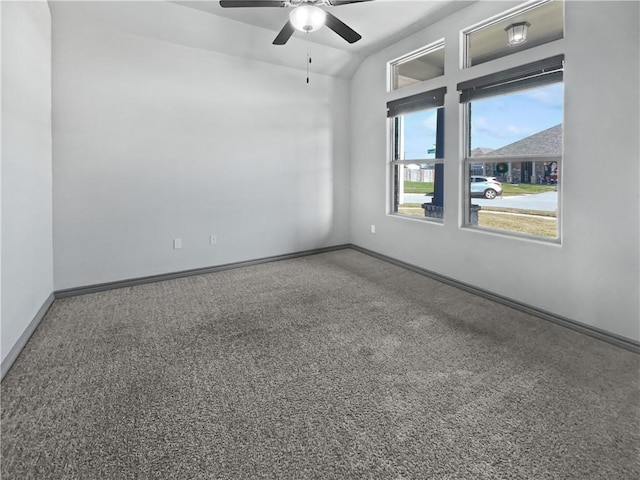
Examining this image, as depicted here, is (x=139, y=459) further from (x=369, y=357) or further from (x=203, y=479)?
(x=369, y=357)

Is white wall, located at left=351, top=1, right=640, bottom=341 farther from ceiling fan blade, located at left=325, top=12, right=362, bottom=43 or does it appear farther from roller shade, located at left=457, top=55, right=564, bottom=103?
ceiling fan blade, located at left=325, top=12, right=362, bottom=43

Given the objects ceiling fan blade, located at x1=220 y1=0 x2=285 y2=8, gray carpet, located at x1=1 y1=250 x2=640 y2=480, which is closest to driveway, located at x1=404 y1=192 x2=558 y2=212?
gray carpet, located at x1=1 y1=250 x2=640 y2=480

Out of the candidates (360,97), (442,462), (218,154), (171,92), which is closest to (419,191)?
(360,97)

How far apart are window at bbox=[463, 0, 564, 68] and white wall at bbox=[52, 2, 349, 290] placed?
7.41ft

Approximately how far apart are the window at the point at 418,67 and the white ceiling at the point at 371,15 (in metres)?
0.27

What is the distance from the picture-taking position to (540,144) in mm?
3133

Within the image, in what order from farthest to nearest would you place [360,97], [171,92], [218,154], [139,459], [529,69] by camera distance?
[360,97] → [218,154] → [171,92] → [529,69] → [139,459]

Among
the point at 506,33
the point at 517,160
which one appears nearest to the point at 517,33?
the point at 506,33

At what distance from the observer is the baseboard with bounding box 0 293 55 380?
2.21 metres

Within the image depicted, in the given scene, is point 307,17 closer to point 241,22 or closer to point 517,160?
point 241,22

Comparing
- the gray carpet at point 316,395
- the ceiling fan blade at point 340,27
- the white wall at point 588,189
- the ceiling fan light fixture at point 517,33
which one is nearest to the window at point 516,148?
the white wall at point 588,189

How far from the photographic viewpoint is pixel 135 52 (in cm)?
382

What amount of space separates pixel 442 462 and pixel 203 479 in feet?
3.34

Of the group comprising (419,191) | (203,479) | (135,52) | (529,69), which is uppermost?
(135,52)
